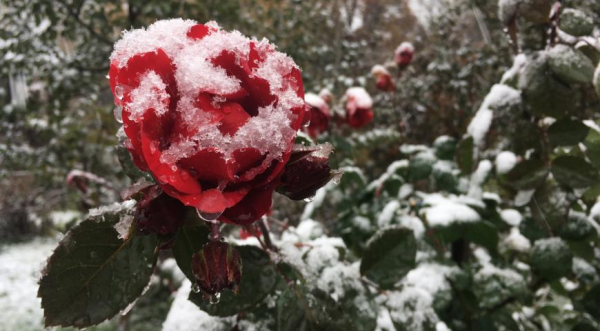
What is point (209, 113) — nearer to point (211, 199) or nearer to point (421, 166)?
point (211, 199)

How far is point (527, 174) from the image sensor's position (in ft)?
2.28

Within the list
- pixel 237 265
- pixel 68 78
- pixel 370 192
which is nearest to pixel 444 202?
pixel 370 192

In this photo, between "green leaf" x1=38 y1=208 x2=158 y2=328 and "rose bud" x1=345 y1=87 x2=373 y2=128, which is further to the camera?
"rose bud" x1=345 y1=87 x2=373 y2=128

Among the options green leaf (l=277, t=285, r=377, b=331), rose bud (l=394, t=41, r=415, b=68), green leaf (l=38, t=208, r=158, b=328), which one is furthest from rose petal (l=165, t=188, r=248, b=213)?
rose bud (l=394, t=41, r=415, b=68)

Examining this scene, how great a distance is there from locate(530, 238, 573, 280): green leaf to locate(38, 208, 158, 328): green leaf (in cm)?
70

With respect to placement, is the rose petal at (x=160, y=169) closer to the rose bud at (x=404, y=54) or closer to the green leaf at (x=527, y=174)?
the green leaf at (x=527, y=174)

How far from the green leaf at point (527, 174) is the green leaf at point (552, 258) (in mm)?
160

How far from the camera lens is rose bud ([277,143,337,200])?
0.33 metres

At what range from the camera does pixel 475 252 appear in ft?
4.43

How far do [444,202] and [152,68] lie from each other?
0.82m

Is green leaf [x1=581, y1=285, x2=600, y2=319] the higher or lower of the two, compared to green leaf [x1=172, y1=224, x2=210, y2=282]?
lower

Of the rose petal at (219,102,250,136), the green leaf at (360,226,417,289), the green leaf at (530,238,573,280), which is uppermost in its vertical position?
the rose petal at (219,102,250,136)

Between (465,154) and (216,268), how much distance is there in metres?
0.65

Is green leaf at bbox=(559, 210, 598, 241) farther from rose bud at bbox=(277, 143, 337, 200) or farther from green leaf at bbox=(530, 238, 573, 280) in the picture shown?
rose bud at bbox=(277, 143, 337, 200)
